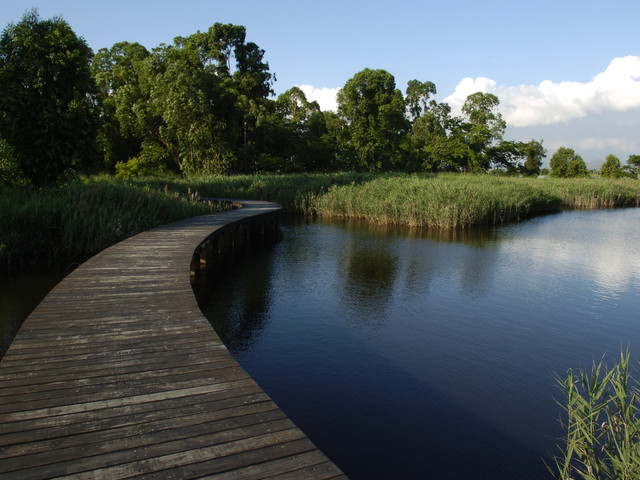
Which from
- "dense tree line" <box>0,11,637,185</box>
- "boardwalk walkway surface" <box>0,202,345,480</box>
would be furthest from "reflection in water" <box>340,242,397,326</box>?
"dense tree line" <box>0,11,637,185</box>

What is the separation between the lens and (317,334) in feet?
21.5

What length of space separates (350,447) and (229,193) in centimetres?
1903

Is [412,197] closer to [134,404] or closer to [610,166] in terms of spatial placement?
[134,404]

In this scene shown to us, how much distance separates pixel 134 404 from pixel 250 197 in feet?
65.2

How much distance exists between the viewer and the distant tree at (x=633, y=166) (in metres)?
42.5

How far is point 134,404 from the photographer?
299 centimetres

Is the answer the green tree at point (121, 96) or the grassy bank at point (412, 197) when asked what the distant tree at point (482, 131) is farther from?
the green tree at point (121, 96)

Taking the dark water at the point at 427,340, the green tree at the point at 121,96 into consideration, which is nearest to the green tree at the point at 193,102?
the green tree at the point at 121,96

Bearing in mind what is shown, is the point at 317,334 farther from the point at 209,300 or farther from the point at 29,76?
the point at 29,76

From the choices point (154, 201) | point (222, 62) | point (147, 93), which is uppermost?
point (222, 62)

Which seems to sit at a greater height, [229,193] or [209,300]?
[229,193]

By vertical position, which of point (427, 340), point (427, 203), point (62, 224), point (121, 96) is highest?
point (121, 96)

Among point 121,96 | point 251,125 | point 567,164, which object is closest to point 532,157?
point 567,164

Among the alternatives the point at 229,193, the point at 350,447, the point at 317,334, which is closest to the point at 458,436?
the point at 350,447
